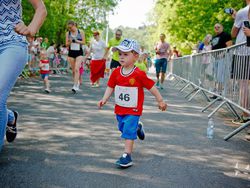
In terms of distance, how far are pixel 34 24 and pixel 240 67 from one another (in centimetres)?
469

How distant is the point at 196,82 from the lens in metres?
12.6

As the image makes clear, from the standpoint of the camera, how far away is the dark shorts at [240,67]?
6.54m

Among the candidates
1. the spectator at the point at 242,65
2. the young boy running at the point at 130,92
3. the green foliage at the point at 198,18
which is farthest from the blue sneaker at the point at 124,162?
the green foliage at the point at 198,18

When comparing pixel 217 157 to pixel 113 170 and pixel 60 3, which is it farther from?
pixel 60 3

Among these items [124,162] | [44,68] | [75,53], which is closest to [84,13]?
[75,53]

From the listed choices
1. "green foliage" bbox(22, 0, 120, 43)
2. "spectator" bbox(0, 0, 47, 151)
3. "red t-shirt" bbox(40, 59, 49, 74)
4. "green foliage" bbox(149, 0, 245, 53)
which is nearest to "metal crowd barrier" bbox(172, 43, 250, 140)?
"spectator" bbox(0, 0, 47, 151)

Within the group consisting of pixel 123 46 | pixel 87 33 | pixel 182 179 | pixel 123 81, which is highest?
pixel 87 33

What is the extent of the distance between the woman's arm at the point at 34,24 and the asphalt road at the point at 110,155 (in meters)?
1.31

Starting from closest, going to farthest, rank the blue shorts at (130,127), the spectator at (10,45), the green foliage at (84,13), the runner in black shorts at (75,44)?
the spectator at (10,45)
the blue shorts at (130,127)
the runner in black shorts at (75,44)
the green foliage at (84,13)

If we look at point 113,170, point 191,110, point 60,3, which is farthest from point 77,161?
point 60,3

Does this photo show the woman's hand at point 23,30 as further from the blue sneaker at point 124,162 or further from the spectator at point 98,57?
the spectator at point 98,57

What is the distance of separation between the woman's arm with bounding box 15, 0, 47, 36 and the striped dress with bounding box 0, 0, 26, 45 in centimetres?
22

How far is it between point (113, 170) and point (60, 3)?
3161 centimetres

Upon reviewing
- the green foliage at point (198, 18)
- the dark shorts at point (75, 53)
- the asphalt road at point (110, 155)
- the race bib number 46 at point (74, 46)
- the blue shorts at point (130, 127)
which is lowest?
the asphalt road at point (110, 155)
